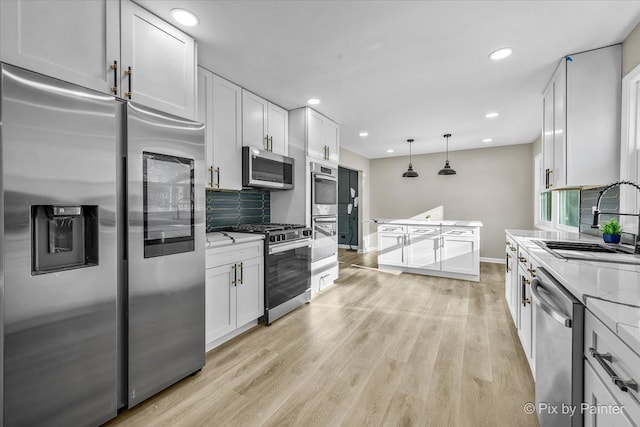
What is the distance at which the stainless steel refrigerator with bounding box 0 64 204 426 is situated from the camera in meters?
1.19

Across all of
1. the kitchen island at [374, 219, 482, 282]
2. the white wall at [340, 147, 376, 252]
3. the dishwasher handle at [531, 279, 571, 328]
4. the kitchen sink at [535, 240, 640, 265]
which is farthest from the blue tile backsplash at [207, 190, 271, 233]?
the white wall at [340, 147, 376, 252]

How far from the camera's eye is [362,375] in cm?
198

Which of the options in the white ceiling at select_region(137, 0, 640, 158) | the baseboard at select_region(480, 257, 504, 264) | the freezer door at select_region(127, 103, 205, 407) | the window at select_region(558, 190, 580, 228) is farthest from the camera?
the baseboard at select_region(480, 257, 504, 264)

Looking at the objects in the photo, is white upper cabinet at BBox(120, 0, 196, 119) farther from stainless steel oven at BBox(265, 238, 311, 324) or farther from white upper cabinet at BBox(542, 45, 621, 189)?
white upper cabinet at BBox(542, 45, 621, 189)

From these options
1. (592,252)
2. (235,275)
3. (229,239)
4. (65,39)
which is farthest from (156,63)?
(592,252)

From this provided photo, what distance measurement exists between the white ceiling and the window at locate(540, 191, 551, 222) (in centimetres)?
182

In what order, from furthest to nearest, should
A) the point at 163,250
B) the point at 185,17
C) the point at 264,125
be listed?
the point at 264,125
the point at 185,17
the point at 163,250

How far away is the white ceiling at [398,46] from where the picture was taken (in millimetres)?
1758

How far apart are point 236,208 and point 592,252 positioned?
310cm

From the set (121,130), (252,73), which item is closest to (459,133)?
(252,73)

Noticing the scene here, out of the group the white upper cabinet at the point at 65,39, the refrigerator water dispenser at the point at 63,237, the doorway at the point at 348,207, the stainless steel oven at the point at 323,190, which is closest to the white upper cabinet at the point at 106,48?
the white upper cabinet at the point at 65,39

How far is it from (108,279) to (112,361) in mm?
439

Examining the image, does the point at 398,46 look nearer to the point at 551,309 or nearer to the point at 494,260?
the point at 551,309

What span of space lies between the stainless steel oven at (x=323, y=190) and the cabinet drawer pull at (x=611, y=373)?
2.89m
